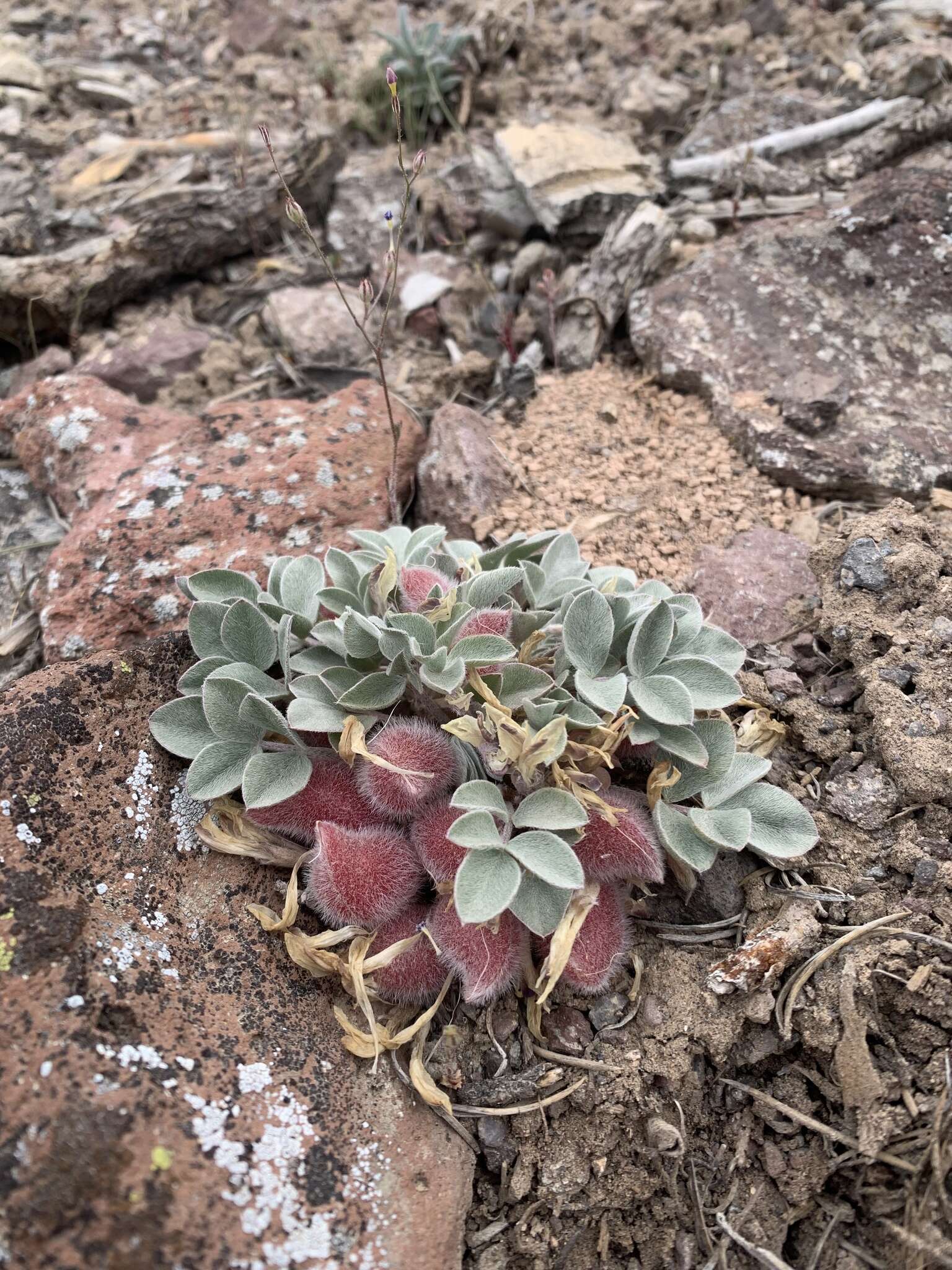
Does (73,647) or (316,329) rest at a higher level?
(316,329)

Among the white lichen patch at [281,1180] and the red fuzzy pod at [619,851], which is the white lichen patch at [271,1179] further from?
the red fuzzy pod at [619,851]

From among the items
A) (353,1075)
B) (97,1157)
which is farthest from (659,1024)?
(97,1157)

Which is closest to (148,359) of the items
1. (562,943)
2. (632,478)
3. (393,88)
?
(393,88)

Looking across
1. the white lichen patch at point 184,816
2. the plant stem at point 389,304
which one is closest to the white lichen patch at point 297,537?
the plant stem at point 389,304

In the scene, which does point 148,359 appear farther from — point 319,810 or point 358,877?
point 358,877

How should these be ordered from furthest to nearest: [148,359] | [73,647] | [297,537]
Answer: [148,359]
[297,537]
[73,647]

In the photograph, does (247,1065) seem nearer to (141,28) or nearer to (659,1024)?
(659,1024)

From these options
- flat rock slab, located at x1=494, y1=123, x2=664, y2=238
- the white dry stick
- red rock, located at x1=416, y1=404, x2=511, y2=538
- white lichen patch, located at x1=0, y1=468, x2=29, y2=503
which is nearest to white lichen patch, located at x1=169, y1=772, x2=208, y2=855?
red rock, located at x1=416, y1=404, x2=511, y2=538
